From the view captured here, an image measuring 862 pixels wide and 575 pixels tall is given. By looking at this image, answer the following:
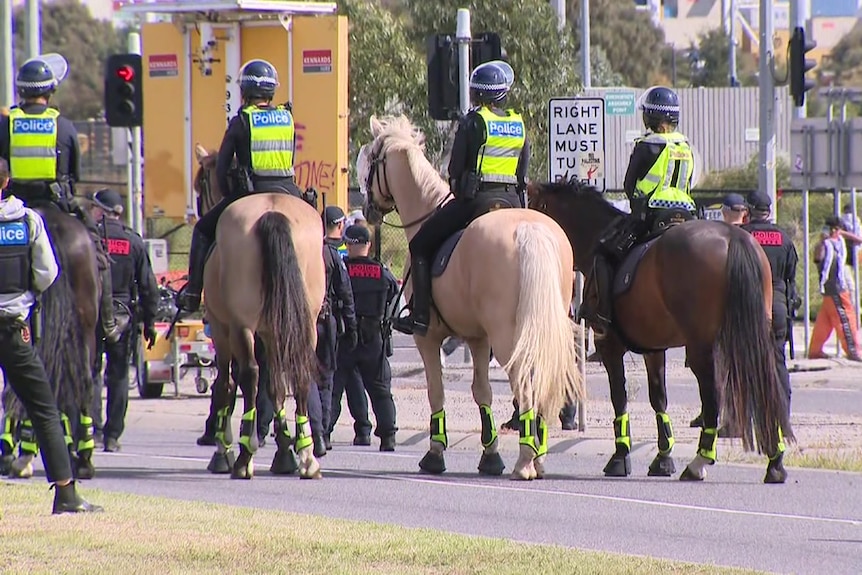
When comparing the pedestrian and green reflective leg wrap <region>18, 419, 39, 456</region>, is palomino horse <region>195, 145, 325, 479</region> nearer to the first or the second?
green reflective leg wrap <region>18, 419, 39, 456</region>

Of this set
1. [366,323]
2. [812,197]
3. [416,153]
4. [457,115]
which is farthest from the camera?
[812,197]

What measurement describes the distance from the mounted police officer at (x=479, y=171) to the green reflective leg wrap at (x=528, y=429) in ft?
3.77

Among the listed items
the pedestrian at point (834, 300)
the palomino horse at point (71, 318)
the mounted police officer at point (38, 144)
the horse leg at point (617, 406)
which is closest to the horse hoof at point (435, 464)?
the horse leg at point (617, 406)

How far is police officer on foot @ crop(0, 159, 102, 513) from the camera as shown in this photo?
9.51 meters

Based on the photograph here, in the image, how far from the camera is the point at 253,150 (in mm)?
12297

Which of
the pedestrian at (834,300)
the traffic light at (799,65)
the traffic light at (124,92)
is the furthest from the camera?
the pedestrian at (834,300)

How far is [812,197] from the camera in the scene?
145 ft

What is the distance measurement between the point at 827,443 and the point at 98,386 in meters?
6.09

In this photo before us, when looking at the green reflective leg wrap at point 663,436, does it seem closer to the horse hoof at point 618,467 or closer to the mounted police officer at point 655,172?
the horse hoof at point 618,467

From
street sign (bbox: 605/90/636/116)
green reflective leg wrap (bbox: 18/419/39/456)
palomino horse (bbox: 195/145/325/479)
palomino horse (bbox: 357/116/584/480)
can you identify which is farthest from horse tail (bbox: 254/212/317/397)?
street sign (bbox: 605/90/636/116)

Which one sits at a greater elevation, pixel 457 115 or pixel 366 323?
pixel 457 115

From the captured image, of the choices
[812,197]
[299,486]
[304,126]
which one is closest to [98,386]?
[299,486]

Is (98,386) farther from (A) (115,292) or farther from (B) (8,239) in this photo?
(B) (8,239)

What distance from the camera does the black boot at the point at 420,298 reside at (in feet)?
40.5
